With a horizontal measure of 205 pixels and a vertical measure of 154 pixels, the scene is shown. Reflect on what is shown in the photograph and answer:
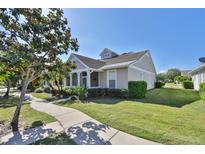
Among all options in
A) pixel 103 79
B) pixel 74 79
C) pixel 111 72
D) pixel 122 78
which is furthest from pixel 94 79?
pixel 122 78

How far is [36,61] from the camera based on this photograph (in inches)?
276

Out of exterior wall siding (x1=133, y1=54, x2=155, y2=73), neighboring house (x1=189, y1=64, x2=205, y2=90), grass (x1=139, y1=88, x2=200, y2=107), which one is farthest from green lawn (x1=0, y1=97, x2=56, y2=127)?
neighboring house (x1=189, y1=64, x2=205, y2=90)

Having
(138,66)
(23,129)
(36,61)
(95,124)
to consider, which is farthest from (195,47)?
(23,129)

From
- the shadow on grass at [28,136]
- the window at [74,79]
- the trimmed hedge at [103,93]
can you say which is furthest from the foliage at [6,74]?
the window at [74,79]

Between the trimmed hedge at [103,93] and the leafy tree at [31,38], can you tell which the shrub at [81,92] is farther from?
the leafy tree at [31,38]

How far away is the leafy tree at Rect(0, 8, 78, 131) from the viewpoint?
20.5ft

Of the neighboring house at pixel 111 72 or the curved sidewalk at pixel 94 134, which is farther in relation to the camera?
the neighboring house at pixel 111 72

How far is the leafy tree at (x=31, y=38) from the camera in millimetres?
6250

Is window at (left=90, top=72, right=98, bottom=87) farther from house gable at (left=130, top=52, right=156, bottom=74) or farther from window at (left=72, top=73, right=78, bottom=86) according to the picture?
house gable at (left=130, top=52, right=156, bottom=74)

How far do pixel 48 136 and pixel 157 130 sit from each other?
372cm

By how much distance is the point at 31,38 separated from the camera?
21.8ft

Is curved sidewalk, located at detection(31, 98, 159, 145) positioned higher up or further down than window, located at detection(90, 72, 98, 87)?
further down

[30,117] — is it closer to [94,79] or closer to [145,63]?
A: [94,79]

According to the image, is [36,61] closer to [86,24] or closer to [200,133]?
[86,24]
